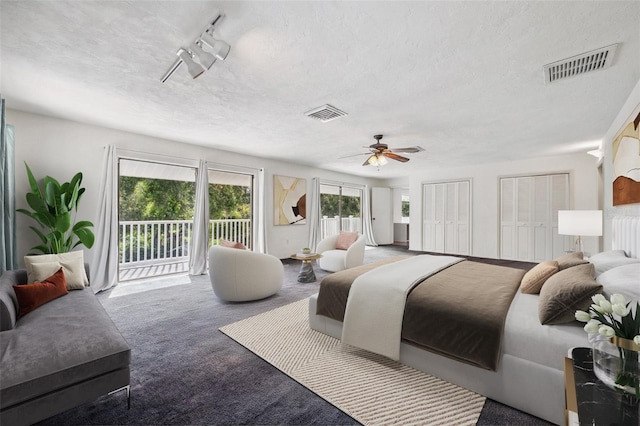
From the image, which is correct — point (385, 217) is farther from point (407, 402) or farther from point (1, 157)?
point (1, 157)

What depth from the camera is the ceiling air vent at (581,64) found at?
204 cm

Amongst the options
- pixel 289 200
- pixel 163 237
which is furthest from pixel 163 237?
pixel 289 200

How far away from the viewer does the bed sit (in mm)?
1451

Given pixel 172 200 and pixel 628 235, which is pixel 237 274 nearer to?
pixel 172 200

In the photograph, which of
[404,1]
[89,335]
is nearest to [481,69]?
[404,1]

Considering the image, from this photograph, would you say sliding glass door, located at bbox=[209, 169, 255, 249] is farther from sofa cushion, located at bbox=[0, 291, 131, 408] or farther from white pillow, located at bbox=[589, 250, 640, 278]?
white pillow, located at bbox=[589, 250, 640, 278]

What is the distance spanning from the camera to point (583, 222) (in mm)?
3324

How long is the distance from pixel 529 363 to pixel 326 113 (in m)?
2.97

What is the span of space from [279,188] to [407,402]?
17.4 feet

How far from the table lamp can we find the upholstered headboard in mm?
461

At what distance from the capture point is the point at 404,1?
5.13 ft

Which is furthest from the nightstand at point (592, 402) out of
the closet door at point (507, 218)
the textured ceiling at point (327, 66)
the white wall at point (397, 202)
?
the white wall at point (397, 202)

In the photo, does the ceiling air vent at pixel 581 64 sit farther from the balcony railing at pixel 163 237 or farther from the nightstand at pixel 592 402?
the balcony railing at pixel 163 237

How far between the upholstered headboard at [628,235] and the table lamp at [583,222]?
0.46 metres
